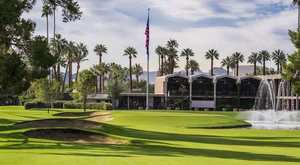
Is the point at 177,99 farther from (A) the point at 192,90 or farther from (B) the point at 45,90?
(B) the point at 45,90

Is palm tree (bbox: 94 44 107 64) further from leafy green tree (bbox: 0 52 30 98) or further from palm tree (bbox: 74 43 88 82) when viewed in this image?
leafy green tree (bbox: 0 52 30 98)

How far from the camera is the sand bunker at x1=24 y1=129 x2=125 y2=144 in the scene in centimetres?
3300

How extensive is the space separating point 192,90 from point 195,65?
1865 inches

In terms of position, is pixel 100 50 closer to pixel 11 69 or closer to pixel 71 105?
pixel 71 105

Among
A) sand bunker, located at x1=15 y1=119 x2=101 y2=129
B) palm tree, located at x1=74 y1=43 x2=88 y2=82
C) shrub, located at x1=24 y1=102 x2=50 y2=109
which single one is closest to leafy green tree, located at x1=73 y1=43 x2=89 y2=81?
palm tree, located at x1=74 y1=43 x2=88 y2=82

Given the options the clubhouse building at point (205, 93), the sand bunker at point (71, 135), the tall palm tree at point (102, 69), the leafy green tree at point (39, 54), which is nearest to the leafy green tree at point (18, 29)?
the leafy green tree at point (39, 54)

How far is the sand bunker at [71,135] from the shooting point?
33.0 metres

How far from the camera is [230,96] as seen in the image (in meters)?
148

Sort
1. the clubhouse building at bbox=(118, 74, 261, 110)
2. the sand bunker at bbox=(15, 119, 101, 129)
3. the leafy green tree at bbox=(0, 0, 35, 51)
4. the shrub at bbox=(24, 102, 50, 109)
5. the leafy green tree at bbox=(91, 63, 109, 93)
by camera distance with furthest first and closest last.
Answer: the leafy green tree at bbox=(91, 63, 109, 93) → the clubhouse building at bbox=(118, 74, 261, 110) → the shrub at bbox=(24, 102, 50, 109) → the sand bunker at bbox=(15, 119, 101, 129) → the leafy green tree at bbox=(0, 0, 35, 51)

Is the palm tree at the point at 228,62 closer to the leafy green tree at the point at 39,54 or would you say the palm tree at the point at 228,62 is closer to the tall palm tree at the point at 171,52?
the tall palm tree at the point at 171,52

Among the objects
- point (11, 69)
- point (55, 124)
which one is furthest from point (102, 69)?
point (11, 69)

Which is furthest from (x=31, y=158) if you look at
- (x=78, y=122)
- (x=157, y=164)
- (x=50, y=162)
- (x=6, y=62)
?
(x=78, y=122)

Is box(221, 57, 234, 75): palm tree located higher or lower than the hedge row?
higher

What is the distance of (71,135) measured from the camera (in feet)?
112
